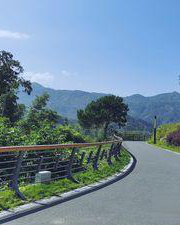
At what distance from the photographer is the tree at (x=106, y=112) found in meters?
89.1

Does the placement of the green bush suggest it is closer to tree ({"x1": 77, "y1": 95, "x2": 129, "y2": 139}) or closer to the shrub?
the shrub

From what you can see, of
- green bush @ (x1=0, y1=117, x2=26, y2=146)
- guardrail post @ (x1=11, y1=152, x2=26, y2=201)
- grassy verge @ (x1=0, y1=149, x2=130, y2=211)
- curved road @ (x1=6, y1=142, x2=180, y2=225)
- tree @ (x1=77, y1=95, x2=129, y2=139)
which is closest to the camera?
curved road @ (x1=6, y1=142, x2=180, y2=225)

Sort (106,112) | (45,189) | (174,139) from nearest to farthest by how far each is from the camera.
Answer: (45,189) < (174,139) < (106,112)

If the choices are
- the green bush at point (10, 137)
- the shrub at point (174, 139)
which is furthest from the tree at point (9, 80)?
the green bush at point (10, 137)

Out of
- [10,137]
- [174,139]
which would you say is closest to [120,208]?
[10,137]

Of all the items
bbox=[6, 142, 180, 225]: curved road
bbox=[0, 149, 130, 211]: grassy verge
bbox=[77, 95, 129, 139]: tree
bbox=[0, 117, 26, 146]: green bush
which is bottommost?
bbox=[6, 142, 180, 225]: curved road

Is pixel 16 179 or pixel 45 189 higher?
pixel 16 179

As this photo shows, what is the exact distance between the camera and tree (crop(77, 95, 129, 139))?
292ft

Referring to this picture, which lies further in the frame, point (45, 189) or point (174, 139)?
point (174, 139)

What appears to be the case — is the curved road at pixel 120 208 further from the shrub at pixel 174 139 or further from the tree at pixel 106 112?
the tree at pixel 106 112

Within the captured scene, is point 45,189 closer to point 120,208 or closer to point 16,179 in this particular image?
point 16,179

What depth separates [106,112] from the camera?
88.2m

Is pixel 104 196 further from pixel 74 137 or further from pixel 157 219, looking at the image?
pixel 74 137

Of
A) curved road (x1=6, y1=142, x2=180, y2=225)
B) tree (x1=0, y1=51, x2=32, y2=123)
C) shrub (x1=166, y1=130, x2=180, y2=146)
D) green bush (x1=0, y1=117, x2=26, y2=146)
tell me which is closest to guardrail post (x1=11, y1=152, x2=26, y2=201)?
curved road (x1=6, y1=142, x2=180, y2=225)
